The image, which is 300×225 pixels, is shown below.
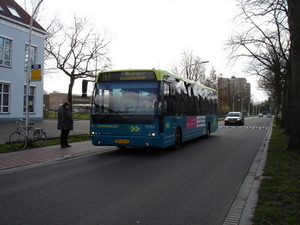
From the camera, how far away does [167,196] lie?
591 centimetres

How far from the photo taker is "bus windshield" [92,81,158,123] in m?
10.5

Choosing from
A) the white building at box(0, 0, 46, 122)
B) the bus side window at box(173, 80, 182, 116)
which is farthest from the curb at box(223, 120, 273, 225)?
the white building at box(0, 0, 46, 122)

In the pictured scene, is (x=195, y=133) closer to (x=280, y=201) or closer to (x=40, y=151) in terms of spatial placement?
(x=40, y=151)

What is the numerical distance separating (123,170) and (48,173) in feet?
6.26

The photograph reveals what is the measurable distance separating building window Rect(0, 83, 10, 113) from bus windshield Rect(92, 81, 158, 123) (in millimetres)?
18343

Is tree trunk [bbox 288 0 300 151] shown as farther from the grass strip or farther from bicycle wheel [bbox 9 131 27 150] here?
bicycle wheel [bbox 9 131 27 150]

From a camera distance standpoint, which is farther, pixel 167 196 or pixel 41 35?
pixel 41 35

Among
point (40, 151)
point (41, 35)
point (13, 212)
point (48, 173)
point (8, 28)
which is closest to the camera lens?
point (13, 212)

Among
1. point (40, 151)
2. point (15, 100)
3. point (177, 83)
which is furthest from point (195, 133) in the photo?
point (15, 100)

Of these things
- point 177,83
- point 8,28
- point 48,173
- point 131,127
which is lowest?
point 48,173

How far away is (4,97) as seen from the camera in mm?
26750

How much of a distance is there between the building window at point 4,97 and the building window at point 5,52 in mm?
1829

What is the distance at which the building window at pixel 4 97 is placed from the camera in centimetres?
2636

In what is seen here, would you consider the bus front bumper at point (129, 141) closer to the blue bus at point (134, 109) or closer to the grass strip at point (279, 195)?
the blue bus at point (134, 109)
